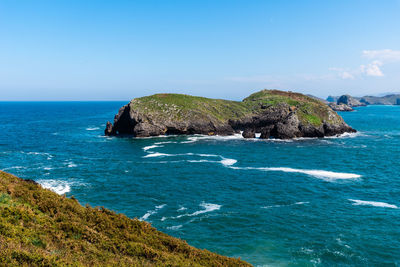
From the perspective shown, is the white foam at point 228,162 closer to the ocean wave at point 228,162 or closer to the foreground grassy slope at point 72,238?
the ocean wave at point 228,162

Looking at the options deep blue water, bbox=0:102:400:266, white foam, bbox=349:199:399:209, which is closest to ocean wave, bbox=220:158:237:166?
deep blue water, bbox=0:102:400:266

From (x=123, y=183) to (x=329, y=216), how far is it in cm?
3366

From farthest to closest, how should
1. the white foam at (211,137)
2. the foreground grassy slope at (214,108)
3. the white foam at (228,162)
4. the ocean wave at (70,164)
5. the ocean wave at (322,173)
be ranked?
the foreground grassy slope at (214,108) → the white foam at (211,137) → the white foam at (228,162) → the ocean wave at (70,164) → the ocean wave at (322,173)

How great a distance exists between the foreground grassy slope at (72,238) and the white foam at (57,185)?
20.5 metres

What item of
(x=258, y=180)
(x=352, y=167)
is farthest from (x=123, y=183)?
(x=352, y=167)

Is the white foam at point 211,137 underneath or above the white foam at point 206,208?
above

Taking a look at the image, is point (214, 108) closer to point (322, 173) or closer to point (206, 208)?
point (322, 173)

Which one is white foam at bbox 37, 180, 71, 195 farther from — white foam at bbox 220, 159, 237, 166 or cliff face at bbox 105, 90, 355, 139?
cliff face at bbox 105, 90, 355, 139

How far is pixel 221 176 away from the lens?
5288 cm

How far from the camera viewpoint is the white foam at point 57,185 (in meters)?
43.8

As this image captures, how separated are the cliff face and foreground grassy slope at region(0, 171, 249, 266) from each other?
258 ft

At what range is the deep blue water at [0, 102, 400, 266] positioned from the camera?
29.1 m

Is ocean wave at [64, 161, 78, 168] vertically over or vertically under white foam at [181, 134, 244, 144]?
under

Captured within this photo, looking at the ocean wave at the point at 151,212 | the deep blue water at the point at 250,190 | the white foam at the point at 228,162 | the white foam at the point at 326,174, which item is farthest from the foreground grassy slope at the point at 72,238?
the white foam at the point at 228,162
